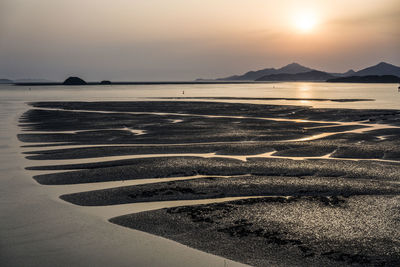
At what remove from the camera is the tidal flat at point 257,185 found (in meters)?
7.68

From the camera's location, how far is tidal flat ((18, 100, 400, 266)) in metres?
7.68

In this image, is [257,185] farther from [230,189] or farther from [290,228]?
[290,228]

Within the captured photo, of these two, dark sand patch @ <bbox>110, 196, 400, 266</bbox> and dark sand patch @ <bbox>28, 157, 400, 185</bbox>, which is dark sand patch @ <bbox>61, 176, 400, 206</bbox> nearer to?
dark sand patch @ <bbox>110, 196, 400, 266</bbox>

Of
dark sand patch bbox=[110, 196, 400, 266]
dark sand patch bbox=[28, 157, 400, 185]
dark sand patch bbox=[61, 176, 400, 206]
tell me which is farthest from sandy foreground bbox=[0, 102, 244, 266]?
dark sand patch bbox=[28, 157, 400, 185]

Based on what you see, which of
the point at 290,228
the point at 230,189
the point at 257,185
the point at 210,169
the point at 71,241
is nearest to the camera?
the point at 71,241

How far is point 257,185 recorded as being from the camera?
38.8ft

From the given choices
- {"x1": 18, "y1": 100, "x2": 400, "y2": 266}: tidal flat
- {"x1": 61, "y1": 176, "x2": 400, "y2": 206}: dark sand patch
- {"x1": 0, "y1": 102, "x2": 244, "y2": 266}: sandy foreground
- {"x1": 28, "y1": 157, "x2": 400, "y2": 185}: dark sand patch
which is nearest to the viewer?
{"x1": 0, "y1": 102, "x2": 244, "y2": 266}: sandy foreground

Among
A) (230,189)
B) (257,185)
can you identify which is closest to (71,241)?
(230,189)

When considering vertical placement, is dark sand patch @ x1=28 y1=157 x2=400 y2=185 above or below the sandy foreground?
above

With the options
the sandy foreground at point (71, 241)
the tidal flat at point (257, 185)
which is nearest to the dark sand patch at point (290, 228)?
the tidal flat at point (257, 185)

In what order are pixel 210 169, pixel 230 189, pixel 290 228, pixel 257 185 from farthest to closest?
pixel 210 169, pixel 257 185, pixel 230 189, pixel 290 228

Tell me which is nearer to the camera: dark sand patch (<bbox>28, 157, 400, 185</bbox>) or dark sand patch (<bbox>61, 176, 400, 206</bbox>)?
dark sand patch (<bbox>61, 176, 400, 206</bbox>)

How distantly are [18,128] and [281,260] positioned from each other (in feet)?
83.2

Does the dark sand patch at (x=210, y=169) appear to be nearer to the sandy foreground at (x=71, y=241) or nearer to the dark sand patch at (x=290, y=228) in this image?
the sandy foreground at (x=71, y=241)
